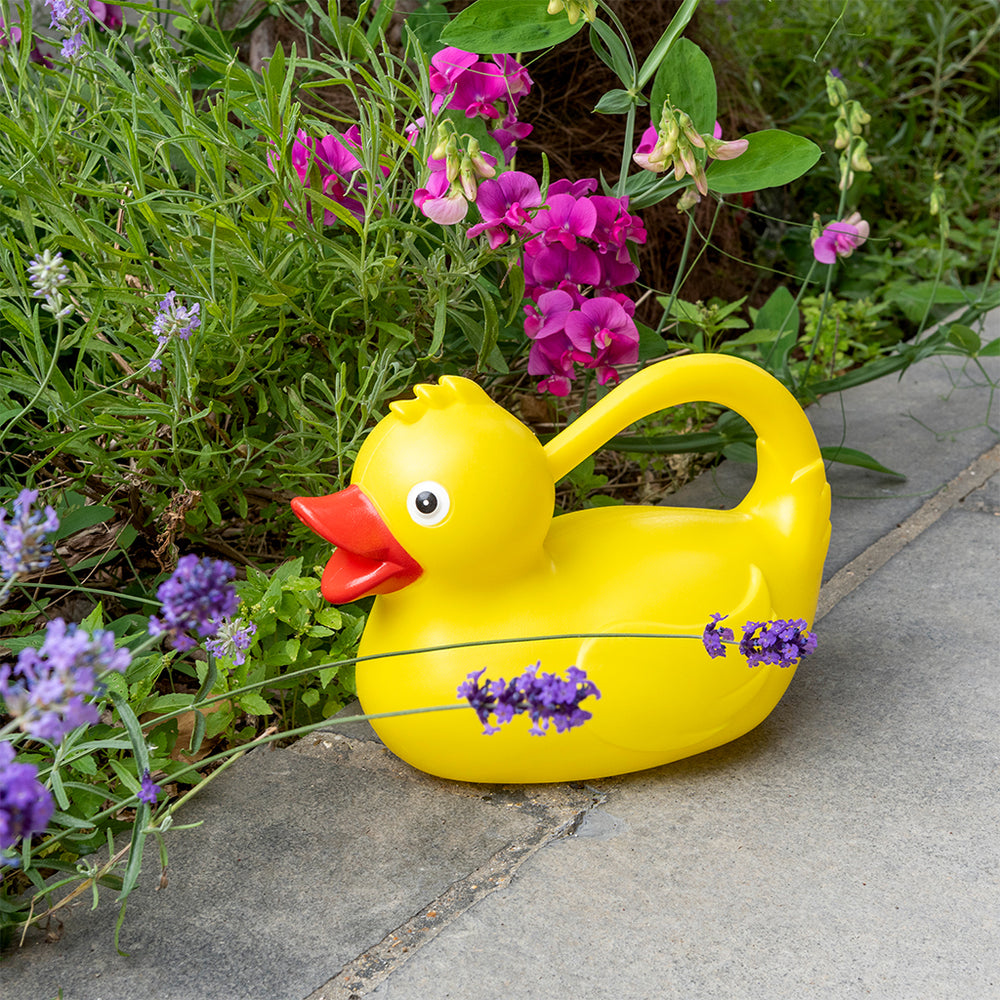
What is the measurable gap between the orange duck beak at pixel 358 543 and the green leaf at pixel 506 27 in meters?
0.66

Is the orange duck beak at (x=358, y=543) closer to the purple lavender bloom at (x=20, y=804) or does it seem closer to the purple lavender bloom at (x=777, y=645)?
the purple lavender bloom at (x=777, y=645)

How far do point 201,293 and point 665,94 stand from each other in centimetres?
77

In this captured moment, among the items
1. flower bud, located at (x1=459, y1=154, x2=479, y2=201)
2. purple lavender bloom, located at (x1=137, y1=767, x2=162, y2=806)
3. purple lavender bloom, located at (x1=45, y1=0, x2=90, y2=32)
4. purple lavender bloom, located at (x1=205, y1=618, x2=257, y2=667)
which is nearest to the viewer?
purple lavender bloom, located at (x1=137, y1=767, x2=162, y2=806)

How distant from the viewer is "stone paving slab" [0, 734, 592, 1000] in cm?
117

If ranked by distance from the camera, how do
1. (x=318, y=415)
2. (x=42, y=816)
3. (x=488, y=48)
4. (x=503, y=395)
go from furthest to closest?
(x=503, y=395), (x=318, y=415), (x=488, y=48), (x=42, y=816)

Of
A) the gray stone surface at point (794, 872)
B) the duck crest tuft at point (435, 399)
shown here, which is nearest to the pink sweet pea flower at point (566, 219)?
the duck crest tuft at point (435, 399)

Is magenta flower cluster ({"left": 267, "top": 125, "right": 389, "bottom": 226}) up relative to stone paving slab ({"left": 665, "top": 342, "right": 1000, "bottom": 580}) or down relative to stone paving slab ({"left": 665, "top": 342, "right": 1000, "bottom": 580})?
up

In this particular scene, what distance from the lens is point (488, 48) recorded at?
154 cm

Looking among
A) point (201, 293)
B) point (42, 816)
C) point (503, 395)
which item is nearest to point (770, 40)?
point (503, 395)

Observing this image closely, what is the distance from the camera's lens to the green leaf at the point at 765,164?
5.51 ft

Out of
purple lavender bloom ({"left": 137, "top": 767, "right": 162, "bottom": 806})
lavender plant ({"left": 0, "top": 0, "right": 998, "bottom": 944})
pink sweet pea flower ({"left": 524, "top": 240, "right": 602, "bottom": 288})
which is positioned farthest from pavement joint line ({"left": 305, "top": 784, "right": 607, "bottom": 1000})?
pink sweet pea flower ({"left": 524, "top": 240, "right": 602, "bottom": 288})

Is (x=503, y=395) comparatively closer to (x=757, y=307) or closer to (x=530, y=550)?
(x=530, y=550)

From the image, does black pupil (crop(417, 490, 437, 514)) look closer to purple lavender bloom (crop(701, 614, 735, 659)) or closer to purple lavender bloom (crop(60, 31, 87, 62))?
purple lavender bloom (crop(701, 614, 735, 659))

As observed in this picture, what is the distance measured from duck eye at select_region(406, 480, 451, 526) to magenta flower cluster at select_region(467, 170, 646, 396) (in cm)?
45
